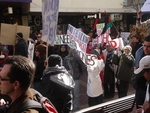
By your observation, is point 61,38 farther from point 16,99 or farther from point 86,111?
point 16,99

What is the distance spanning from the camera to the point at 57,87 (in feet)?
11.0

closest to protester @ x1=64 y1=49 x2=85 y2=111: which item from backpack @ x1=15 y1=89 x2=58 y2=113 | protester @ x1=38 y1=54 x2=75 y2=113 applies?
protester @ x1=38 y1=54 x2=75 y2=113

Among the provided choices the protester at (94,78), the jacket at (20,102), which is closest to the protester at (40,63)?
the protester at (94,78)

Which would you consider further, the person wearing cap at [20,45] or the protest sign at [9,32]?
the person wearing cap at [20,45]

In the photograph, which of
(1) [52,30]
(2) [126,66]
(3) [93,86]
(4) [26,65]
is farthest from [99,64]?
(4) [26,65]

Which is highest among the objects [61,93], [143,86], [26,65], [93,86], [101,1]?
[101,1]

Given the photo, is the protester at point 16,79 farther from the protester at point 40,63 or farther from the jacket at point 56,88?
the protester at point 40,63

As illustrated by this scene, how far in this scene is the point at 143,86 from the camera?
9.93ft

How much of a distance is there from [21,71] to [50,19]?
2.56 meters

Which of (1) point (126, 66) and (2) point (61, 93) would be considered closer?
(2) point (61, 93)

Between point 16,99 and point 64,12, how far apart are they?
13.7 meters

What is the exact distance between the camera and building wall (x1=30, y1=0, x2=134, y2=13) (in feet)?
49.0

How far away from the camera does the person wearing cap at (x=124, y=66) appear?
5.96m

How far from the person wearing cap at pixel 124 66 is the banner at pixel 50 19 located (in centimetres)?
231
